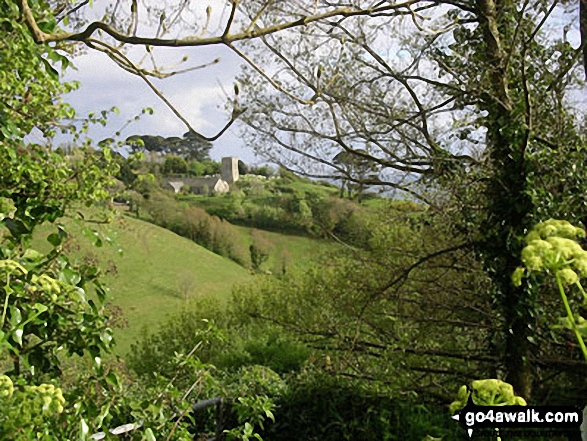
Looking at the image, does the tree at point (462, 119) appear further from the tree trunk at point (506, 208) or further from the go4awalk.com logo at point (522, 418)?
the go4awalk.com logo at point (522, 418)

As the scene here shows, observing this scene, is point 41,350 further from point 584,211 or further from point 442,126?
point 442,126

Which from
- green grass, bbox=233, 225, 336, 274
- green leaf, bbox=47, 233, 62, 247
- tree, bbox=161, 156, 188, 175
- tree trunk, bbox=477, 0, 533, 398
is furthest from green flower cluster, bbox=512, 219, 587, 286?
tree, bbox=161, 156, 188, 175

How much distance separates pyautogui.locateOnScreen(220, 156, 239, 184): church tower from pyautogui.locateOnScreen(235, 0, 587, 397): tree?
2344mm

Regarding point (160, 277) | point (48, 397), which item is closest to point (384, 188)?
point (48, 397)

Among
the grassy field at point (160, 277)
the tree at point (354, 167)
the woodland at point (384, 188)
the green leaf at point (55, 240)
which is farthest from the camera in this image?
the grassy field at point (160, 277)

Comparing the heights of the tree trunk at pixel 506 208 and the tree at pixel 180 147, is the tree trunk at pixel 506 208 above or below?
below

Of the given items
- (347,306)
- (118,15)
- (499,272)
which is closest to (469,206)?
(499,272)

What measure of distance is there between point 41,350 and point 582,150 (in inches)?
95.9

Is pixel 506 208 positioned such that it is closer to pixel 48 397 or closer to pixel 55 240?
pixel 55 240

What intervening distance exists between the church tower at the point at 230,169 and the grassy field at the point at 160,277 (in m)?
0.89

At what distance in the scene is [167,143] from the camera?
5.87m

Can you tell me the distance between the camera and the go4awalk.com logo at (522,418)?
17.7 inches

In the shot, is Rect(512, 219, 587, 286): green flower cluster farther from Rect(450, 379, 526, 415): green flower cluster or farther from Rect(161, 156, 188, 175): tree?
Rect(161, 156, 188, 175): tree

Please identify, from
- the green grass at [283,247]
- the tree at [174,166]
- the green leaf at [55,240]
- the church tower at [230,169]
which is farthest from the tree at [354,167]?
the tree at [174,166]
